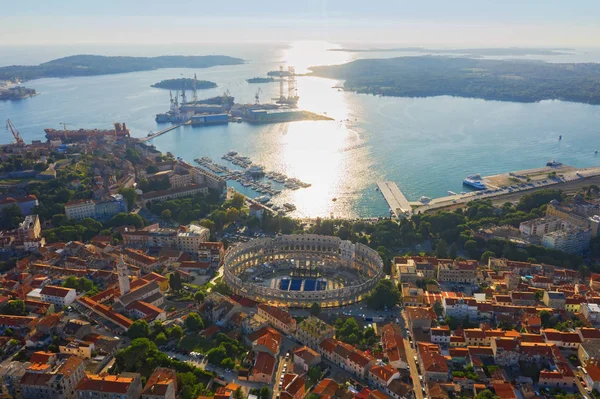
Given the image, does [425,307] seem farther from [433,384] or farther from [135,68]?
[135,68]

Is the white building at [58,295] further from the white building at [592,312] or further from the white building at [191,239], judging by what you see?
the white building at [592,312]

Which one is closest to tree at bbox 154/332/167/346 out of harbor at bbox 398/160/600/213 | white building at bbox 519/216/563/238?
harbor at bbox 398/160/600/213

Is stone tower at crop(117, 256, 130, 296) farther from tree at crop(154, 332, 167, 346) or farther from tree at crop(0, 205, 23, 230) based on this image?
tree at crop(0, 205, 23, 230)

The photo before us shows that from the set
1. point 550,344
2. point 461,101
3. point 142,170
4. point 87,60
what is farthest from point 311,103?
point 87,60

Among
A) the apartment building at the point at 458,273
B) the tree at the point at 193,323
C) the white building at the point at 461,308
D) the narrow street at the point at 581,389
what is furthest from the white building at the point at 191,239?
the narrow street at the point at 581,389

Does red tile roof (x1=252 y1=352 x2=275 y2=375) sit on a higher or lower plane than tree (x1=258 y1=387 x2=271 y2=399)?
higher

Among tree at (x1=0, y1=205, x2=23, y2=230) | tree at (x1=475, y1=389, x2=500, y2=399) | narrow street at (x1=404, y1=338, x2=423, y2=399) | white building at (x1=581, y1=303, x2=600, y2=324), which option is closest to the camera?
tree at (x1=475, y1=389, x2=500, y2=399)

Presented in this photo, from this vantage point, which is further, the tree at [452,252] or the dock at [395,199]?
the dock at [395,199]
